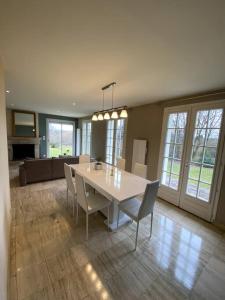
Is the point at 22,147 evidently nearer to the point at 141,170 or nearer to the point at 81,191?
the point at 81,191

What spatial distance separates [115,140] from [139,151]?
1.28m

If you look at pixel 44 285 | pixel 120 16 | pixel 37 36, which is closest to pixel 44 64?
pixel 37 36

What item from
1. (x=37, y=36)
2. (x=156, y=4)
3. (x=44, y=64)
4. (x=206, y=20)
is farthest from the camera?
(x=44, y=64)

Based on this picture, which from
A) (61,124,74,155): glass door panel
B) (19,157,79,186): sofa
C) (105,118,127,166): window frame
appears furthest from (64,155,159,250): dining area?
(61,124,74,155): glass door panel

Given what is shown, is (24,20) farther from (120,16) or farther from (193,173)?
(193,173)

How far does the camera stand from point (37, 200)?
3.02m

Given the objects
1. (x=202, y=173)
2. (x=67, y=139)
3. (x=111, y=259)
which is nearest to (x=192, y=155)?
(x=202, y=173)

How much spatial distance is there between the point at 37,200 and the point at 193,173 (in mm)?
3417

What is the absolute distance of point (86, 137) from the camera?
7109mm

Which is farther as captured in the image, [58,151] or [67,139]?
[67,139]

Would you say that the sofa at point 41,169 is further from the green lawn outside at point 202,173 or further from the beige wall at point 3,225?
the green lawn outside at point 202,173

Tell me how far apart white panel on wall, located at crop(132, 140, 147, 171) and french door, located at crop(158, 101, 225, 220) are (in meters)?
0.53

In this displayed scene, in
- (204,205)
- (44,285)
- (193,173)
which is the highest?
(193,173)

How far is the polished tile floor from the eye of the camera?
138cm
